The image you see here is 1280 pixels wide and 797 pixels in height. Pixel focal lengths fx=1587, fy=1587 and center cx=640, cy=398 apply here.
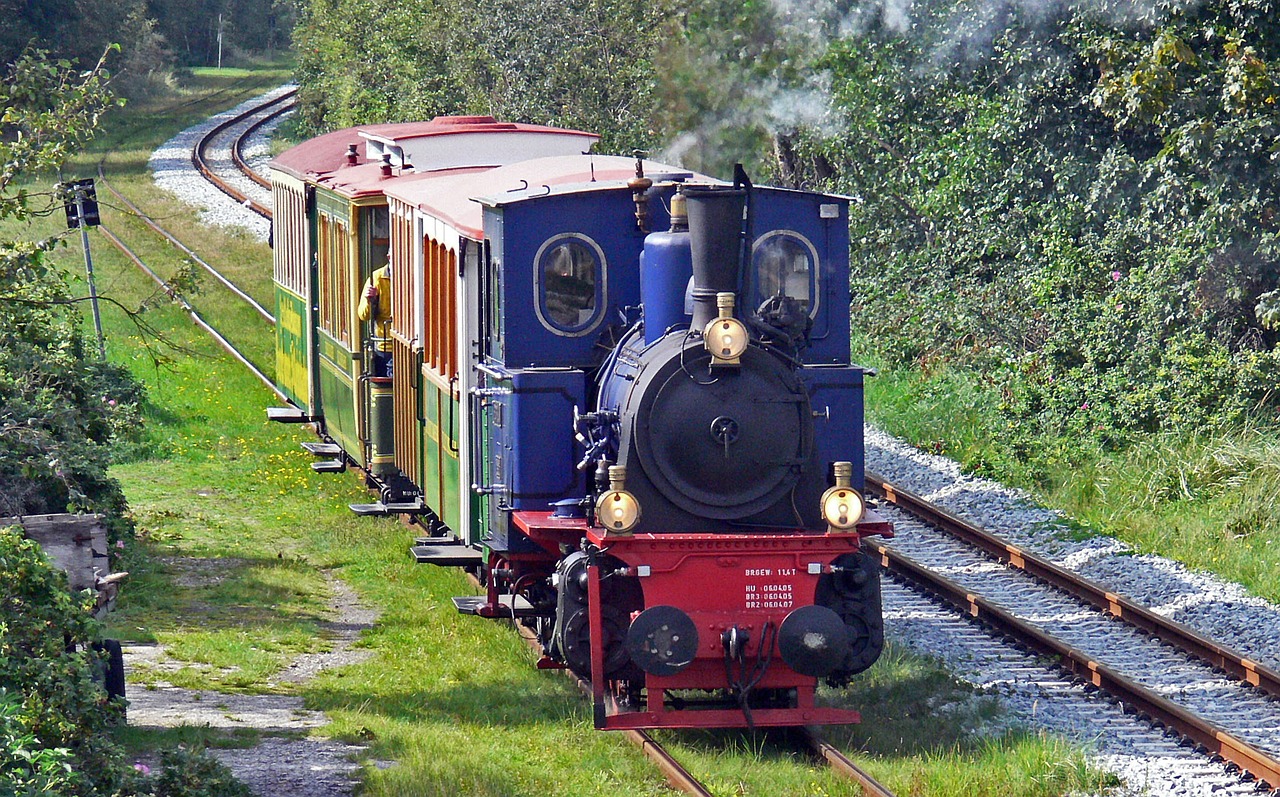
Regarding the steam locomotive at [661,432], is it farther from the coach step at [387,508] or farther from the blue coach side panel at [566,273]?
the coach step at [387,508]

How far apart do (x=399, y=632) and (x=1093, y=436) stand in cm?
773

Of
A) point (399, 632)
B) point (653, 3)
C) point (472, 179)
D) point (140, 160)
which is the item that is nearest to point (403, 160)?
point (472, 179)

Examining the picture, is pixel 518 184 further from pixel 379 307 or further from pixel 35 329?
pixel 35 329

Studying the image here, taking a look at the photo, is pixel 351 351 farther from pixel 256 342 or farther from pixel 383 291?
pixel 256 342

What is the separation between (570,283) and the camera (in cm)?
871

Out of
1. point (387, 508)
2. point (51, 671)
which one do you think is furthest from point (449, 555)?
point (51, 671)

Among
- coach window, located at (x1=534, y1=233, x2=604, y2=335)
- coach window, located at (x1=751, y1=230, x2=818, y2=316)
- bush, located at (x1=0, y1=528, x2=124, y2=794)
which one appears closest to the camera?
bush, located at (x1=0, y1=528, x2=124, y2=794)

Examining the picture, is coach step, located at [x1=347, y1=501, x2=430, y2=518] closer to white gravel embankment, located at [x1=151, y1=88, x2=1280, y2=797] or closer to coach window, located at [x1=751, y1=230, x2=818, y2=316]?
white gravel embankment, located at [x1=151, y1=88, x2=1280, y2=797]

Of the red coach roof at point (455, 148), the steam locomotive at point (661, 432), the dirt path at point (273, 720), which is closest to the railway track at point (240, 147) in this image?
the red coach roof at point (455, 148)

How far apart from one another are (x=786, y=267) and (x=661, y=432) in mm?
1299

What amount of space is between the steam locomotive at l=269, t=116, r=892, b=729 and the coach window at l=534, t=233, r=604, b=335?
12mm

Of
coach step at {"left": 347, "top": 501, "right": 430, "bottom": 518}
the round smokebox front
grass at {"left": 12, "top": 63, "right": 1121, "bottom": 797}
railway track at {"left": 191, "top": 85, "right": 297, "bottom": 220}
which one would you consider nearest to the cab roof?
the round smokebox front

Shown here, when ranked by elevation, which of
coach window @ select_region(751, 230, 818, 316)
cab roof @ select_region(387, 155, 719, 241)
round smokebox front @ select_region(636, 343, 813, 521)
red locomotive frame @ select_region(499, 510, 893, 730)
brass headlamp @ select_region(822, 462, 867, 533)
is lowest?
red locomotive frame @ select_region(499, 510, 893, 730)

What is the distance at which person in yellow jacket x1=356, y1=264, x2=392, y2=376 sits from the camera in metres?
12.1
